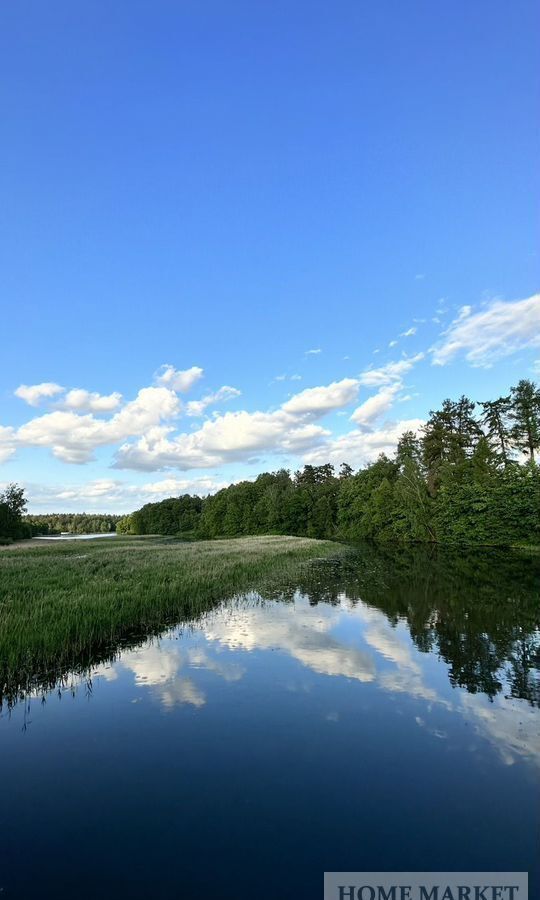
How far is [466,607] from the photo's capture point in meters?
20.2

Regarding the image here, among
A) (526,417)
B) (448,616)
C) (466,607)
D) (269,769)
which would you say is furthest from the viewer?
(526,417)

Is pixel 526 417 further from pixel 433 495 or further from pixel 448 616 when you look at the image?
pixel 448 616

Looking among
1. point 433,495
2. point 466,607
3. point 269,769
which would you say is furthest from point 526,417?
point 269,769

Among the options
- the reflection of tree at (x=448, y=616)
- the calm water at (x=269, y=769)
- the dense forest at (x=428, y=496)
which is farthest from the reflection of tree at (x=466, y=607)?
the dense forest at (x=428, y=496)

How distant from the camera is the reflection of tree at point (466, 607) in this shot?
11.8 metres

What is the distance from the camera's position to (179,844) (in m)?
5.45

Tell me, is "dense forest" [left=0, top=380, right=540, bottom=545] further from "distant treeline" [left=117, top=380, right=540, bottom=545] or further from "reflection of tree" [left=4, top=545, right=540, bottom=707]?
"reflection of tree" [left=4, top=545, right=540, bottom=707]

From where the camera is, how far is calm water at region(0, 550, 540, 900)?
17.0 feet

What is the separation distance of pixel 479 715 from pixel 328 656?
4.98m

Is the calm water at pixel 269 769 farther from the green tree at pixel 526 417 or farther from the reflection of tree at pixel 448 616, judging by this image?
the green tree at pixel 526 417

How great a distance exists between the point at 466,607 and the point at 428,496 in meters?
56.6

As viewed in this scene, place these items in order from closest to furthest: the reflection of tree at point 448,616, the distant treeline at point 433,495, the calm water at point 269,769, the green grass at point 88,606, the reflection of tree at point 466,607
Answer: the calm water at point 269,769, the reflection of tree at point 448,616, the green grass at point 88,606, the reflection of tree at point 466,607, the distant treeline at point 433,495

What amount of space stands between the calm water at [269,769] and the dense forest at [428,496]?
46.8m

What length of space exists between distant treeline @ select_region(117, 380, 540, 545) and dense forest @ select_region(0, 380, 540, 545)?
0.15 meters
